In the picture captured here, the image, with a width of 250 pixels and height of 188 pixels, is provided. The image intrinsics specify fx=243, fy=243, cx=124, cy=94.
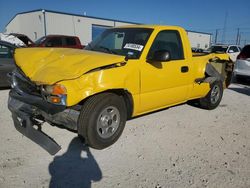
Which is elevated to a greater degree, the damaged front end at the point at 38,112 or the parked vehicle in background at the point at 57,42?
the parked vehicle in background at the point at 57,42

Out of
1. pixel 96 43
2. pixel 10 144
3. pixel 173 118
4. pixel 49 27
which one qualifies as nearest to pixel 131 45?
pixel 96 43

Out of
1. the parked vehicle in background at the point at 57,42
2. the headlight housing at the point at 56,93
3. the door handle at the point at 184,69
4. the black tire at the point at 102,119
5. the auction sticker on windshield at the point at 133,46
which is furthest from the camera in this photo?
the parked vehicle in background at the point at 57,42

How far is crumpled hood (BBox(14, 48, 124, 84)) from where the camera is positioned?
3144mm

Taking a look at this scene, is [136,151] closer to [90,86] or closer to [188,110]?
[90,86]

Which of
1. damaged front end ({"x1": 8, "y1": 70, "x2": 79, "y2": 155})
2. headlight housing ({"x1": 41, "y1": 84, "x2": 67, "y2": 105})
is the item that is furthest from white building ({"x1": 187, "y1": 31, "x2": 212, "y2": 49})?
headlight housing ({"x1": 41, "y1": 84, "x2": 67, "y2": 105})

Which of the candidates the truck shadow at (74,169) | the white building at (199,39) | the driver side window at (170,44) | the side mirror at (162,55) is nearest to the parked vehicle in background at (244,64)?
the driver side window at (170,44)

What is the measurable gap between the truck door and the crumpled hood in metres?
0.71

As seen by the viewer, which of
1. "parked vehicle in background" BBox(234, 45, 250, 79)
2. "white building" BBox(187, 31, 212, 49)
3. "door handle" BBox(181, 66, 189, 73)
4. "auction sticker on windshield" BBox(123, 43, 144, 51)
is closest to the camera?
"auction sticker on windshield" BBox(123, 43, 144, 51)

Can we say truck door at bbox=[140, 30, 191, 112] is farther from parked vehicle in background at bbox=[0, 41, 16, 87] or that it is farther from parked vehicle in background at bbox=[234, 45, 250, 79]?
parked vehicle in background at bbox=[234, 45, 250, 79]

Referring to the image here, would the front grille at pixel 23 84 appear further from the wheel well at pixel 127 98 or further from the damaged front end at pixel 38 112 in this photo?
the wheel well at pixel 127 98

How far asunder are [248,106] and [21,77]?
5.68 meters

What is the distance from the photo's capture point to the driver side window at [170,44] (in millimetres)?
4282

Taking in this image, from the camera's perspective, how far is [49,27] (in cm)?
2512

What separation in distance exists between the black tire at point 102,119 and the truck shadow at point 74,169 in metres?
0.23
